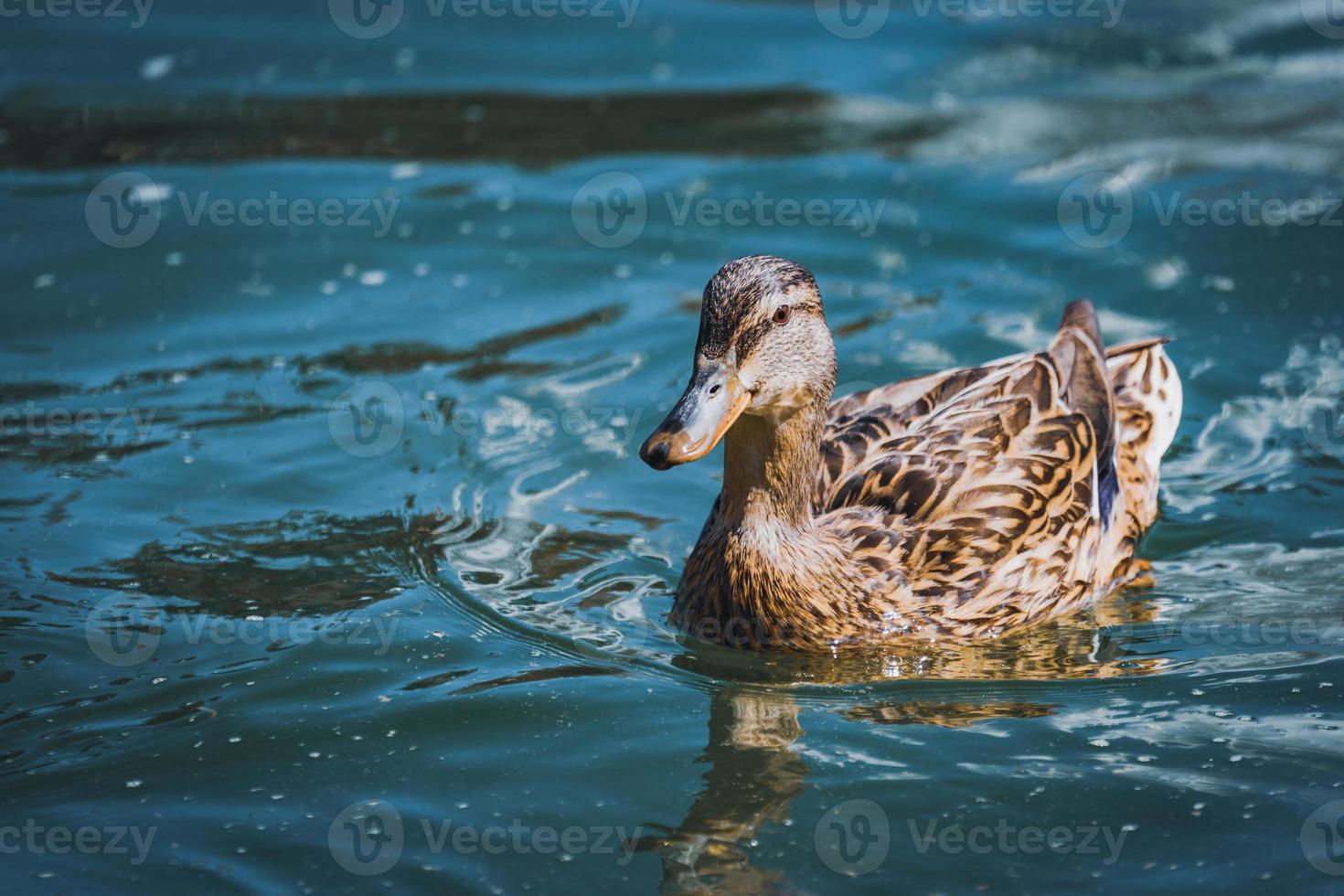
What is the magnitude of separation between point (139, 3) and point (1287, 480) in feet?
36.9

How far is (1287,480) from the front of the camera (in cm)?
824

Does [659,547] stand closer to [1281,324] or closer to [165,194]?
[1281,324]
